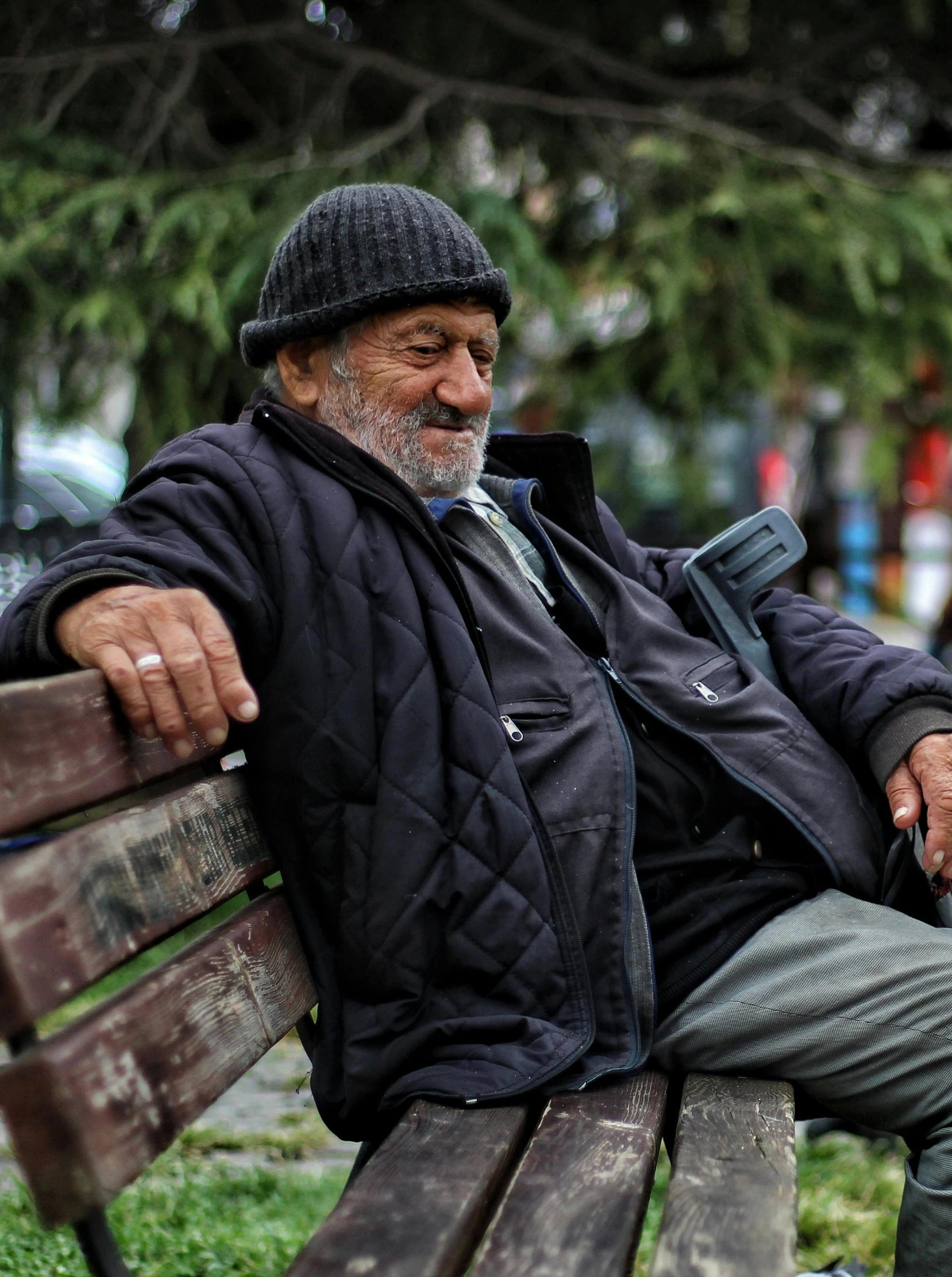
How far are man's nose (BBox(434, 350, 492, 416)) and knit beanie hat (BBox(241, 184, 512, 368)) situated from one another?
0.35 feet

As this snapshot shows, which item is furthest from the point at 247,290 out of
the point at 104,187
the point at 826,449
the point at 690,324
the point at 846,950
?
the point at 826,449

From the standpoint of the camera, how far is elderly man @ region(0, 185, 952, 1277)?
5.89 ft

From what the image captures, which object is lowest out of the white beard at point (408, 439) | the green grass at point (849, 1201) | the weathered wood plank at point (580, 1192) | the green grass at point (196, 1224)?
the green grass at point (849, 1201)

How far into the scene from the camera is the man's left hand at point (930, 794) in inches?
81.8

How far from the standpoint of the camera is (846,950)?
1.98 m

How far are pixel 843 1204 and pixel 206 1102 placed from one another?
5.56 feet

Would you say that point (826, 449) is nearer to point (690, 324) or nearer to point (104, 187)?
point (690, 324)

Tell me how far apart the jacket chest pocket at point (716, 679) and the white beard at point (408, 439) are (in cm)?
48

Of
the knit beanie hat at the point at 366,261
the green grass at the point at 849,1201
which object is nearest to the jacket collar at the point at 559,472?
the knit beanie hat at the point at 366,261

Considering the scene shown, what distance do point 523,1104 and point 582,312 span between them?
3572mm

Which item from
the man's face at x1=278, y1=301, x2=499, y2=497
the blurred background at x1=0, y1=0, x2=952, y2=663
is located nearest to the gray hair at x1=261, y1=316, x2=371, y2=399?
the man's face at x1=278, y1=301, x2=499, y2=497

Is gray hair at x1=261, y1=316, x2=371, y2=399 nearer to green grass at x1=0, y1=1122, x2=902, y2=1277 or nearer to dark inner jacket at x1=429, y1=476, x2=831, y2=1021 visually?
dark inner jacket at x1=429, y1=476, x2=831, y2=1021

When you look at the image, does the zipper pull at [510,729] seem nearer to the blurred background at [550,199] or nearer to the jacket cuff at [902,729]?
the jacket cuff at [902,729]

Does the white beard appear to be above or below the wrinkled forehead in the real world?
below
